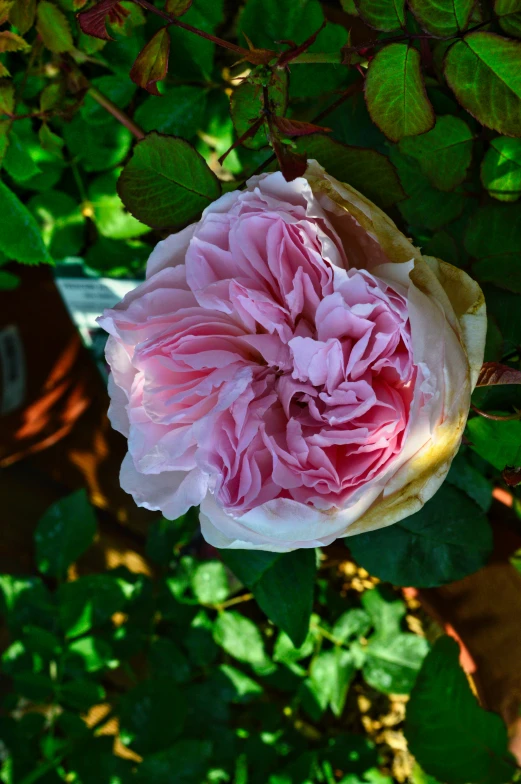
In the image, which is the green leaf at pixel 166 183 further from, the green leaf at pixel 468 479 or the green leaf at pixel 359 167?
the green leaf at pixel 468 479

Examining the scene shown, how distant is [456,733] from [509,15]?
1.34ft

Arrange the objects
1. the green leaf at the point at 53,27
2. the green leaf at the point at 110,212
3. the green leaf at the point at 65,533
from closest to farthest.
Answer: the green leaf at the point at 53,27, the green leaf at the point at 110,212, the green leaf at the point at 65,533

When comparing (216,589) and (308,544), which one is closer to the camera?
(308,544)

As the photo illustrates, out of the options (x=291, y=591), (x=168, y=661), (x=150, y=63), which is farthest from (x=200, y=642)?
(x=150, y=63)

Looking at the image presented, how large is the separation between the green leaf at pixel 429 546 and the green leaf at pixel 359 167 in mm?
187

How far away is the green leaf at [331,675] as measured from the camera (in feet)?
1.79

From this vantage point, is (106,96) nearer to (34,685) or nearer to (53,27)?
(53,27)

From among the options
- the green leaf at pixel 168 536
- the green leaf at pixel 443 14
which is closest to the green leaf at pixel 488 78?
the green leaf at pixel 443 14

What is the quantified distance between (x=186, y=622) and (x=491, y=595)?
26 cm

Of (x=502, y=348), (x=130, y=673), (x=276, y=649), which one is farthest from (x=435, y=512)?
(x=130, y=673)

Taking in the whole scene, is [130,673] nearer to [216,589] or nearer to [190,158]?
[216,589]

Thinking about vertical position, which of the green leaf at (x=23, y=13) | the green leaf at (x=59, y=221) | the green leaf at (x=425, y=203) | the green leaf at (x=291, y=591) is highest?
the green leaf at (x=23, y=13)

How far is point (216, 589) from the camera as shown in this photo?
57 cm

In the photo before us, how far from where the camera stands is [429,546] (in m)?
0.40
